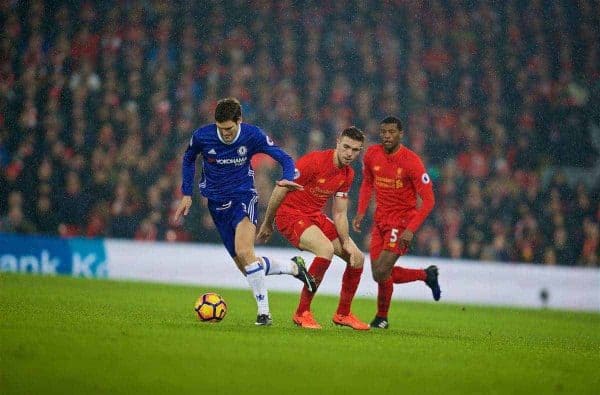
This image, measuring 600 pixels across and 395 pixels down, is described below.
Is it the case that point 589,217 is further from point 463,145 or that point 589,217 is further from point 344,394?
point 344,394

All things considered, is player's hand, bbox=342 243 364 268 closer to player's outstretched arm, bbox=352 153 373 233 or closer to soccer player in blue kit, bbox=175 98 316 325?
soccer player in blue kit, bbox=175 98 316 325

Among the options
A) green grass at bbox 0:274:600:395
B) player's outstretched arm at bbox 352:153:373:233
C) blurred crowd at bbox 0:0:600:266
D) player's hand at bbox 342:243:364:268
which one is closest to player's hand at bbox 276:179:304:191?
player's hand at bbox 342:243:364:268

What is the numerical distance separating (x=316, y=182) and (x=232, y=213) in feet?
3.71

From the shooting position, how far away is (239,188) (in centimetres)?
982

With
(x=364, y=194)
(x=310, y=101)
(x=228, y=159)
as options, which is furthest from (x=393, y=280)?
(x=310, y=101)

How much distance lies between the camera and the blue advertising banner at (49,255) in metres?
18.4

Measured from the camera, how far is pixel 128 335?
26.8 ft

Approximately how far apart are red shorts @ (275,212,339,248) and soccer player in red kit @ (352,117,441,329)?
659 mm

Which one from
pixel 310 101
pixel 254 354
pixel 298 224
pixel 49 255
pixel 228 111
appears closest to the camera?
pixel 254 354

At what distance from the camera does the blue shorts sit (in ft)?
32.2

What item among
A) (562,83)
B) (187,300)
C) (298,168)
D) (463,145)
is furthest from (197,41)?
(298,168)

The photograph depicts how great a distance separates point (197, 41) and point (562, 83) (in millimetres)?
8987

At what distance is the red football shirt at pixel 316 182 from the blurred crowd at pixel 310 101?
8571 millimetres

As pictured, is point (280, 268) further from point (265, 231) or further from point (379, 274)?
point (379, 274)
